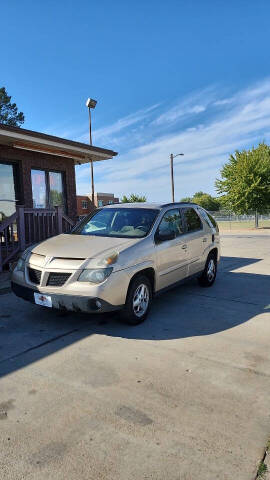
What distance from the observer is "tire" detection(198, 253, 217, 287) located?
694 cm

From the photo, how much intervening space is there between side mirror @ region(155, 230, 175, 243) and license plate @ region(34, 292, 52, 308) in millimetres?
1778

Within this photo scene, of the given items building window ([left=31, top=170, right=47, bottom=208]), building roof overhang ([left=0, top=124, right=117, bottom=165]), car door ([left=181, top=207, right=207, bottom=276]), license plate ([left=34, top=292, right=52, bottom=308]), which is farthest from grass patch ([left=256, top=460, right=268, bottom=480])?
building window ([left=31, top=170, right=47, bottom=208])

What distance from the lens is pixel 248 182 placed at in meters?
33.0

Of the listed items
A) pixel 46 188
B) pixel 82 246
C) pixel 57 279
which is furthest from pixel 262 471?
pixel 46 188

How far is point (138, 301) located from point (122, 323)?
0.40 m

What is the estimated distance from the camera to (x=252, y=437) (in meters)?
2.41

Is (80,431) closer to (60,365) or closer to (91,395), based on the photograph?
(91,395)

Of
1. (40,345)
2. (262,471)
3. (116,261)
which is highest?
(116,261)

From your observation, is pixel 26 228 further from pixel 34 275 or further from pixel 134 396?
pixel 134 396

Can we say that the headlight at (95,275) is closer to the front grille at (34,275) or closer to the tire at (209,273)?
the front grille at (34,275)

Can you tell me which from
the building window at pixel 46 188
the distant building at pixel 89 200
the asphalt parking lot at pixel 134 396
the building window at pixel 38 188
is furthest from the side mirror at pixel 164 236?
the distant building at pixel 89 200

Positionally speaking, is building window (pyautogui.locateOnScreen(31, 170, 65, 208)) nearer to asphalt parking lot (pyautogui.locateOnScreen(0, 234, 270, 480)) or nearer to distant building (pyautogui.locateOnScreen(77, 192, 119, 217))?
asphalt parking lot (pyautogui.locateOnScreen(0, 234, 270, 480))

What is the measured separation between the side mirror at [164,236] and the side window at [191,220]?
961 mm

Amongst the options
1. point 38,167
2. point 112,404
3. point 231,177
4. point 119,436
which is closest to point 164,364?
point 112,404
